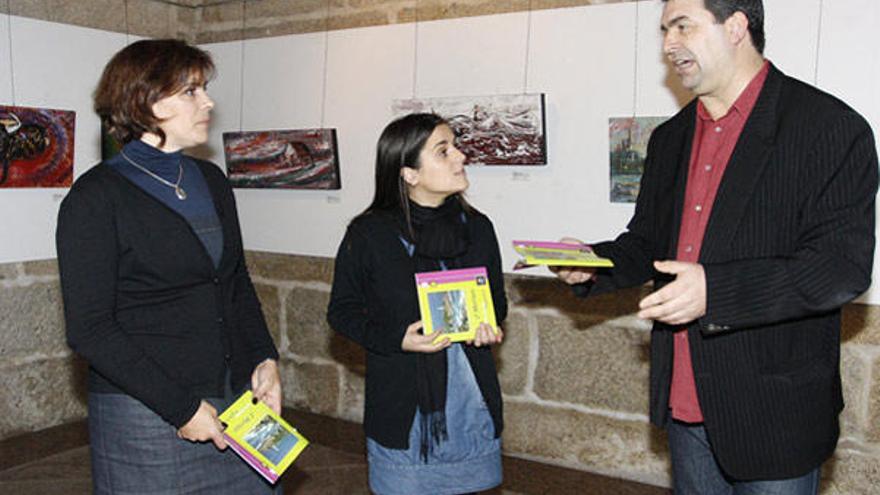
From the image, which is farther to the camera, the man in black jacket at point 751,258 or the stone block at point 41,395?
the stone block at point 41,395

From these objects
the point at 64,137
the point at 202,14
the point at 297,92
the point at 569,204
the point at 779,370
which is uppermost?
the point at 202,14

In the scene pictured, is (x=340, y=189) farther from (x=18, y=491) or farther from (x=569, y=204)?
(x=18, y=491)

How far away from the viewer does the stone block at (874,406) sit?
3.90 meters

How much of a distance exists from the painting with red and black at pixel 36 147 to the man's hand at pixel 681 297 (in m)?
4.15

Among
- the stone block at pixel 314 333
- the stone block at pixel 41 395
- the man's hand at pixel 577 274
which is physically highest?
the man's hand at pixel 577 274

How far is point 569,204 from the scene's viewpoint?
4547mm

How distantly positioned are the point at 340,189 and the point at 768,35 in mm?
2707

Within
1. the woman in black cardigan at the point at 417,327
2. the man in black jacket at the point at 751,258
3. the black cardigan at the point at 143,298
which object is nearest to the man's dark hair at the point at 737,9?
the man in black jacket at the point at 751,258

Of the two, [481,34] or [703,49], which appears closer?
[703,49]

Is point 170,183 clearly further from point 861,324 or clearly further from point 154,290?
point 861,324

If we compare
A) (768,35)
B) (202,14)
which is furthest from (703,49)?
(202,14)

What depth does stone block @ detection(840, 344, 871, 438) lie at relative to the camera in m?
3.94

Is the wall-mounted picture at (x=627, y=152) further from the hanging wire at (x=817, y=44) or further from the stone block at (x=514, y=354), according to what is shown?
the stone block at (x=514, y=354)

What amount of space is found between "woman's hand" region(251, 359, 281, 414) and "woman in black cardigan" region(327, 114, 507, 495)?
1.14 feet
